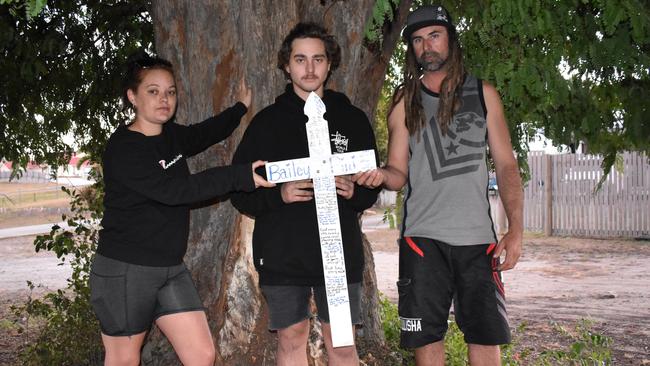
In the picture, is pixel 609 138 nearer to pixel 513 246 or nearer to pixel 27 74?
pixel 513 246

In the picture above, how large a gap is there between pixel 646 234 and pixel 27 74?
1393 cm

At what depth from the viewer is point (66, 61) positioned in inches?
330

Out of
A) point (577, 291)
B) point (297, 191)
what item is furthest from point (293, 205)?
point (577, 291)

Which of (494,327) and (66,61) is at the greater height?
(66,61)

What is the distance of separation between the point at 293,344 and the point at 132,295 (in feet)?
2.58

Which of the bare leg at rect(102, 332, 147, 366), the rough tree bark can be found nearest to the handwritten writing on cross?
the bare leg at rect(102, 332, 147, 366)

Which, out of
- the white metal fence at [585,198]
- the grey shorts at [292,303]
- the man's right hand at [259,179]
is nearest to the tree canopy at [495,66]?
the man's right hand at [259,179]

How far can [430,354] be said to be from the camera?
3453 mm

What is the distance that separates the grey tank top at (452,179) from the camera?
3.38 m

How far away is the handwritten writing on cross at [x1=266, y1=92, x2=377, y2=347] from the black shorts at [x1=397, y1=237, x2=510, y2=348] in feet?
1.38

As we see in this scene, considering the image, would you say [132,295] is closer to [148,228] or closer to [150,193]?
[148,228]

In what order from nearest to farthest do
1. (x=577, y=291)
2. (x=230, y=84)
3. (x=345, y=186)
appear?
(x=345, y=186) → (x=230, y=84) → (x=577, y=291)

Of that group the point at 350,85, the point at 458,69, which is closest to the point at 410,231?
the point at 458,69

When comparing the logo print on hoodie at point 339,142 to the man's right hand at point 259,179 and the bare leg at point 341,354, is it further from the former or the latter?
the bare leg at point 341,354
